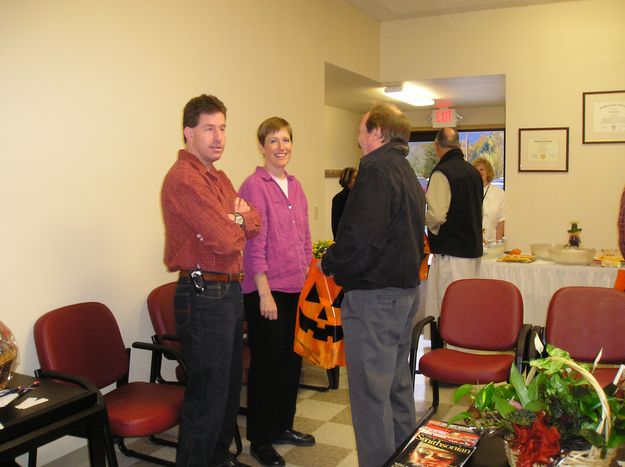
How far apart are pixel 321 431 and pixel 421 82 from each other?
4.50m

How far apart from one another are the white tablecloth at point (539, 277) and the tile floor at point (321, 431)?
100 cm

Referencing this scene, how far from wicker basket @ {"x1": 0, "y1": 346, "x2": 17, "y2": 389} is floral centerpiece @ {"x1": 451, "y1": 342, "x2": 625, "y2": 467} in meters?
1.46

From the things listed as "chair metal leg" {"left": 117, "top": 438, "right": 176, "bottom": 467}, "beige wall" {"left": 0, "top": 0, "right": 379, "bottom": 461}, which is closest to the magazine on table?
"chair metal leg" {"left": 117, "top": 438, "right": 176, "bottom": 467}

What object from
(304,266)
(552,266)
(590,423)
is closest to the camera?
(590,423)

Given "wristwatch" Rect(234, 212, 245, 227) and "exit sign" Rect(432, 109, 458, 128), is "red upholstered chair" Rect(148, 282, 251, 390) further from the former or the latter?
"exit sign" Rect(432, 109, 458, 128)

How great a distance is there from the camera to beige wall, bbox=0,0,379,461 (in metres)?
2.72

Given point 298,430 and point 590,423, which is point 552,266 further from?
point 590,423

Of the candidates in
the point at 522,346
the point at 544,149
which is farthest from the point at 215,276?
the point at 544,149

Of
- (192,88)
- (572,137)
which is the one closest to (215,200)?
(192,88)

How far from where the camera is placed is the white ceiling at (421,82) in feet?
19.4

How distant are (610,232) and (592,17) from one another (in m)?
2.01

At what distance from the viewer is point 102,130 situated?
313cm

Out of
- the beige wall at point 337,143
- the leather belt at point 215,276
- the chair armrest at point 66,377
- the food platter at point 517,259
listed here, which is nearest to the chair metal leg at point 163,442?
the chair armrest at point 66,377

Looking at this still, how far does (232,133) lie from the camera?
420cm
